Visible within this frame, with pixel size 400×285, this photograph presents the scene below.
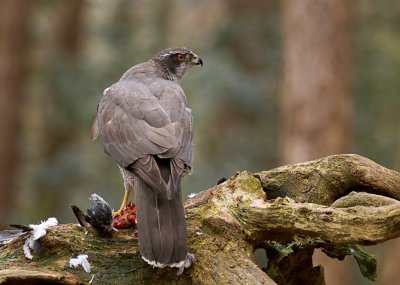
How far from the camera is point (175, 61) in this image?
6.22 meters

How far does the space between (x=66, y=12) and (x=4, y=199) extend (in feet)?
21.6

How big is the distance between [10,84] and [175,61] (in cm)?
824

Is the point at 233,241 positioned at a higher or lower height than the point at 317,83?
lower

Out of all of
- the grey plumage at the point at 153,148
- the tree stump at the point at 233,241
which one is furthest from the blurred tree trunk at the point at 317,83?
the tree stump at the point at 233,241

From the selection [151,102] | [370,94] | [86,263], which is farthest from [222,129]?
[86,263]

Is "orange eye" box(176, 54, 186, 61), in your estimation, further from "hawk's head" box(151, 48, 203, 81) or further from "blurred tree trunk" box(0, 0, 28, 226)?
"blurred tree trunk" box(0, 0, 28, 226)

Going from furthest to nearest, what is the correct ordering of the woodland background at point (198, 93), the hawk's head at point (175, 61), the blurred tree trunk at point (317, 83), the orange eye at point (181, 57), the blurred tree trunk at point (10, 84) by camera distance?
the woodland background at point (198, 93)
the blurred tree trunk at point (10, 84)
the blurred tree trunk at point (317, 83)
the orange eye at point (181, 57)
the hawk's head at point (175, 61)

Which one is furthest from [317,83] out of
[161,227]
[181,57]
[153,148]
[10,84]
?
[161,227]

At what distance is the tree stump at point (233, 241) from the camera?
3742mm

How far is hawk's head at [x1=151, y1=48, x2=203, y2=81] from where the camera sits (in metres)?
6.12

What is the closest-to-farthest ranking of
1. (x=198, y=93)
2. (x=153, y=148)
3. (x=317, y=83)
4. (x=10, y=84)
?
(x=153, y=148) < (x=317, y=83) < (x=10, y=84) < (x=198, y=93)

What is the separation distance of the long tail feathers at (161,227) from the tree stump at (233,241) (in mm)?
154

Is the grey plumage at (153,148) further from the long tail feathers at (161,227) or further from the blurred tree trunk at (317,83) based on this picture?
the blurred tree trunk at (317,83)

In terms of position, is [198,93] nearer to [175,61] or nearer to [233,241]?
[175,61]
